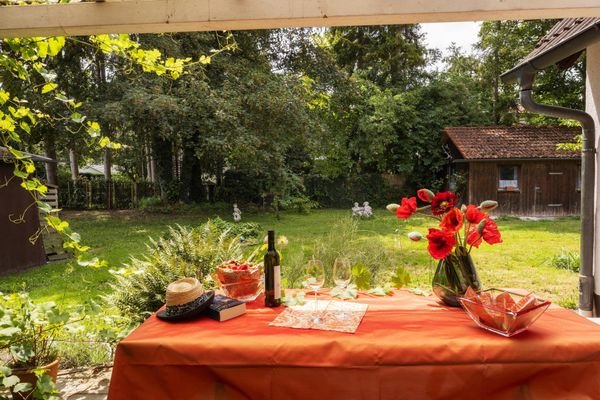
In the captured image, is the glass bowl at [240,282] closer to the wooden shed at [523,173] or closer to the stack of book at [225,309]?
the stack of book at [225,309]

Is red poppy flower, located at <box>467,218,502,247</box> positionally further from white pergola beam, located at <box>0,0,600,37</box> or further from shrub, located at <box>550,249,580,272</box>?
shrub, located at <box>550,249,580,272</box>

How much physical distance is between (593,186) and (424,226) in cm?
655

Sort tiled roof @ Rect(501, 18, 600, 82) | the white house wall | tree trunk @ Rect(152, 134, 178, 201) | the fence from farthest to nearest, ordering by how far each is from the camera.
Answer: the fence, tree trunk @ Rect(152, 134, 178, 201), the white house wall, tiled roof @ Rect(501, 18, 600, 82)

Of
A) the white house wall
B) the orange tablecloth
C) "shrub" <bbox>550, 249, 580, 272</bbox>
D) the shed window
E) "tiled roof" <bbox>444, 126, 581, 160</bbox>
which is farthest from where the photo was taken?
the shed window

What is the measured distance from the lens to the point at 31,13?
1.79m

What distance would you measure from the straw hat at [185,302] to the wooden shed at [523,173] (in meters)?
11.8

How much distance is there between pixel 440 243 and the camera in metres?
1.51

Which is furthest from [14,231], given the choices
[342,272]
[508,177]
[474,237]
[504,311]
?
[508,177]

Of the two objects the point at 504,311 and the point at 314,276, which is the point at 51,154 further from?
the point at 504,311

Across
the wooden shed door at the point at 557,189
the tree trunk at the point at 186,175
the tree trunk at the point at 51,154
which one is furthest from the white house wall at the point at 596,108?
the tree trunk at the point at 51,154

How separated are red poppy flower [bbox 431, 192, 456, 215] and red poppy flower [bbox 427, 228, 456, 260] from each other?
0.12 m

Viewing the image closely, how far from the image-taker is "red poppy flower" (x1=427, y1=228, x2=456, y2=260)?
150cm

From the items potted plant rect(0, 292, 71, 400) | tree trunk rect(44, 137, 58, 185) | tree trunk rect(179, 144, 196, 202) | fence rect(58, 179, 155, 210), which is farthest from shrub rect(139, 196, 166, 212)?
potted plant rect(0, 292, 71, 400)

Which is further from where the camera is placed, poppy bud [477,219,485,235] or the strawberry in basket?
the strawberry in basket
